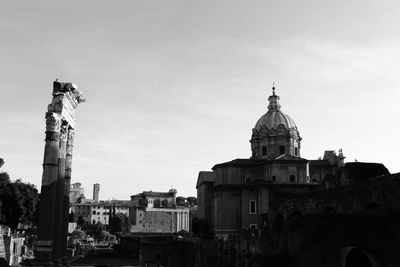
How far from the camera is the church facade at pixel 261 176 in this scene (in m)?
44.4

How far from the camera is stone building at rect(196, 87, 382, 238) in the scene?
44.4m

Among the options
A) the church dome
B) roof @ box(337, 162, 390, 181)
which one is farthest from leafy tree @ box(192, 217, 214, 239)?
roof @ box(337, 162, 390, 181)

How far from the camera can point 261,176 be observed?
47.3 meters

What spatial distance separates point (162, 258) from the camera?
4566 centimetres

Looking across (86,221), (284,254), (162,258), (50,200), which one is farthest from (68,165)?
(86,221)

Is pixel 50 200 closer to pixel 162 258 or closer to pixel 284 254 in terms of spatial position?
pixel 284 254

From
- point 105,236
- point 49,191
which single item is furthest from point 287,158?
point 105,236

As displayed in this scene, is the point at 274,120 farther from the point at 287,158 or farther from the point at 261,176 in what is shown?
the point at 261,176

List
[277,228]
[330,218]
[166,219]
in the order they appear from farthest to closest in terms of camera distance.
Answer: [166,219] < [277,228] < [330,218]

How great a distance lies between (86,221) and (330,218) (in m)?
97.9

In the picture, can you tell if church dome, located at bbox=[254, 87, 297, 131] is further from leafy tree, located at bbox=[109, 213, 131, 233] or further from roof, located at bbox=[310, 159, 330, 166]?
leafy tree, located at bbox=[109, 213, 131, 233]

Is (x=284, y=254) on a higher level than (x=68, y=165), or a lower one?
lower

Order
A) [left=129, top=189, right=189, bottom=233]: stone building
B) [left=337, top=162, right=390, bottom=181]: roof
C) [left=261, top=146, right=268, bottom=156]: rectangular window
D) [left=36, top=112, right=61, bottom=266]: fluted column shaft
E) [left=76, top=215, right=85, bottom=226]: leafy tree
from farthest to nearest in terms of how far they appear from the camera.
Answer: [left=76, top=215, right=85, bottom=226]: leafy tree
[left=129, top=189, right=189, bottom=233]: stone building
[left=261, top=146, right=268, bottom=156]: rectangular window
[left=337, top=162, right=390, bottom=181]: roof
[left=36, top=112, right=61, bottom=266]: fluted column shaft

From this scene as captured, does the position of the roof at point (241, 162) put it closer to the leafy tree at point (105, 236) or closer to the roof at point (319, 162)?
the roof at point (319, 162)
